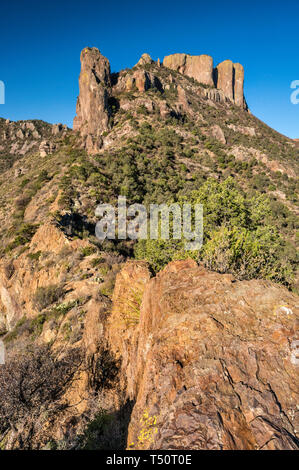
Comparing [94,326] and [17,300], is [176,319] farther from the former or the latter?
[17,300]

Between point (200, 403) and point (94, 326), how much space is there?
541cm

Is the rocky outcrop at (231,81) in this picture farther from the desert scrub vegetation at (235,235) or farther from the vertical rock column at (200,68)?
the desert scrub vegetation at (235,235)

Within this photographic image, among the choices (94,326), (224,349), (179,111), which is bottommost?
(94,326)

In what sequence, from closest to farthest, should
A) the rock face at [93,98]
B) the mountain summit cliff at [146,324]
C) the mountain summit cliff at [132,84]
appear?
the mountain summit cliff at [146,324]
the rock face at [93,98]
the mountain summit cliff at [132,84]

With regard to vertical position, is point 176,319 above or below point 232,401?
above

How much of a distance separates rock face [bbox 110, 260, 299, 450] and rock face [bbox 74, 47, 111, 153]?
50.1 m

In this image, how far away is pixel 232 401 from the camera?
2.57 meters

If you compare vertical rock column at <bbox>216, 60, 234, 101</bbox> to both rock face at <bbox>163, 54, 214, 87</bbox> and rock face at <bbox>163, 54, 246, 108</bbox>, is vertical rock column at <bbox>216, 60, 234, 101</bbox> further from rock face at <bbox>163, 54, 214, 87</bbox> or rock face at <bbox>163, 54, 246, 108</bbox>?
rock face at <bbox>163, 54, 214, 87</bbox>

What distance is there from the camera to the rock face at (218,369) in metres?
2.31

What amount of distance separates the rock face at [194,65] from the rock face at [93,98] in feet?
128

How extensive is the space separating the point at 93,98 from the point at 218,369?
60415 mm

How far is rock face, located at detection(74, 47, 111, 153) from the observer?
50.8m

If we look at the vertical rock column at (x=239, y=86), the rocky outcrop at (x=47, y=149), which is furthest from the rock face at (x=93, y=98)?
the vertical rock column at (x=239, y=86)
